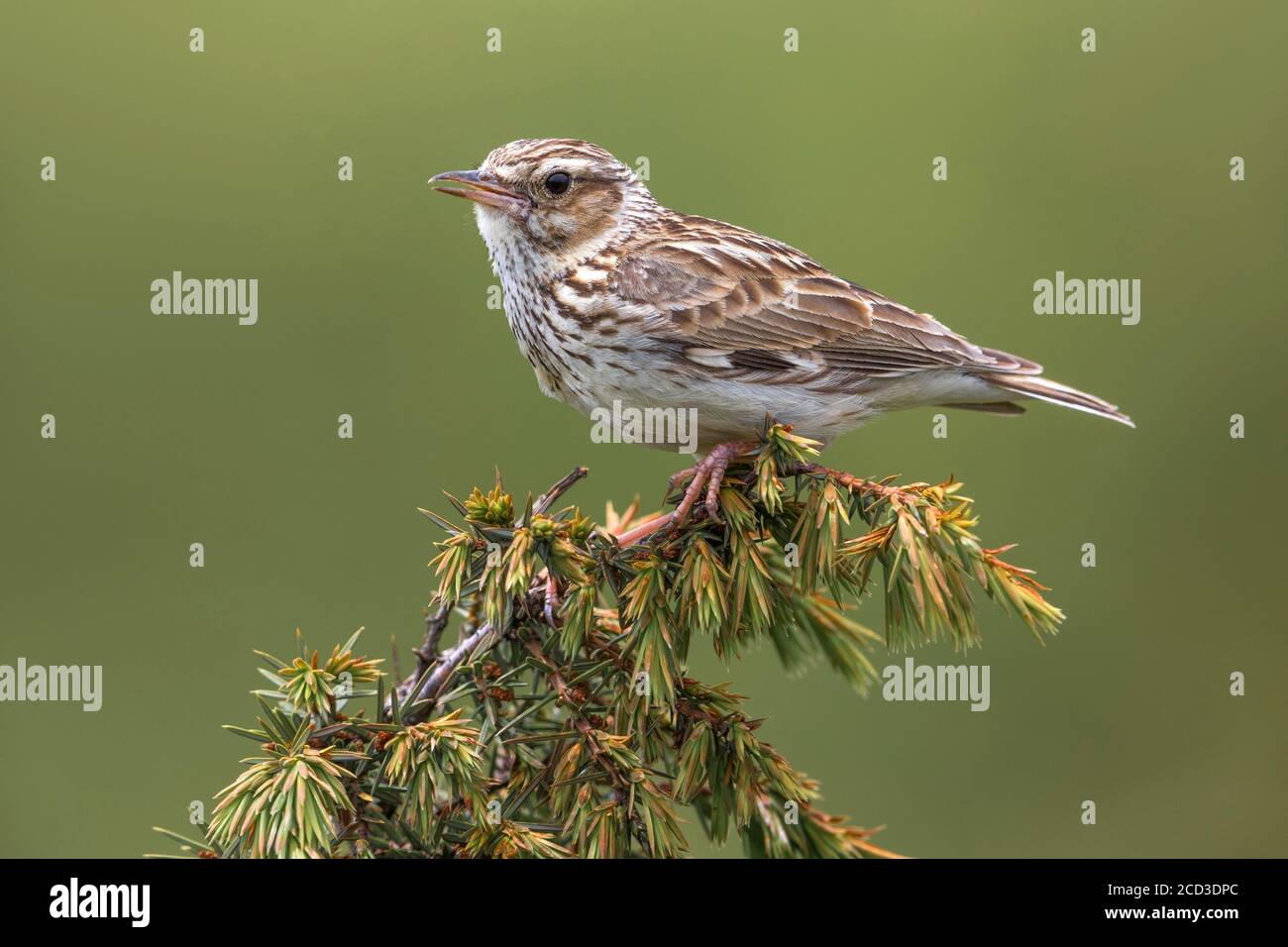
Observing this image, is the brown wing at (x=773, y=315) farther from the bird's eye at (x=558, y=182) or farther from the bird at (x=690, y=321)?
the bird's eye at (x=558, y=182)

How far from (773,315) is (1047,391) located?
3.24 feet

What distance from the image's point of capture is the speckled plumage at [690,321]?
3.84 m

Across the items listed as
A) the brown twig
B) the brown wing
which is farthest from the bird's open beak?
the brown twig

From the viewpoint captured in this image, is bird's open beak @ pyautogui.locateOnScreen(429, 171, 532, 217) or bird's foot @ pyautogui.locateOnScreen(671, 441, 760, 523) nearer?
bird's foot @ pyautogui.locateOnScreen(671, 441, 760, 523)

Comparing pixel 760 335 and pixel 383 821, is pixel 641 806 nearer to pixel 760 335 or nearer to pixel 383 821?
pixel 383 821

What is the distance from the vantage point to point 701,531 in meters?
2.92

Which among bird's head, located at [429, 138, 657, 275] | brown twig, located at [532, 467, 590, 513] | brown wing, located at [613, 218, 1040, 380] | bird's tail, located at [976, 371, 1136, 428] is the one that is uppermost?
bird's head, located at [429, 138, 657, 275]

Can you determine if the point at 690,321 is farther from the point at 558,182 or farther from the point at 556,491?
the point at 556,491

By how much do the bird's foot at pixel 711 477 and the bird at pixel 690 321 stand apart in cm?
31

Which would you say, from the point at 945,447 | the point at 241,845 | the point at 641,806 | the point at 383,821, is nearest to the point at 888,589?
the point at 641,806

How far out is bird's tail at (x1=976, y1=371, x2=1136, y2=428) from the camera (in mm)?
4137

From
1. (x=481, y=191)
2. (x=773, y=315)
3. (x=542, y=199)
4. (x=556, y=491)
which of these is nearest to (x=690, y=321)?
(x=773, y=315)

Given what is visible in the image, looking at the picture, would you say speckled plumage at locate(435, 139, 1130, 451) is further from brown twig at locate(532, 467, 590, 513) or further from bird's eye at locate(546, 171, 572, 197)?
brown twig at locate(532, 467, 590, 513)
